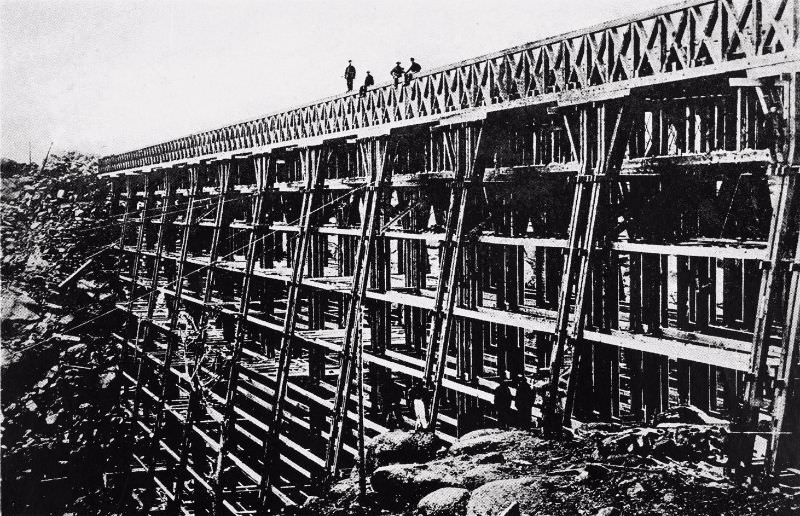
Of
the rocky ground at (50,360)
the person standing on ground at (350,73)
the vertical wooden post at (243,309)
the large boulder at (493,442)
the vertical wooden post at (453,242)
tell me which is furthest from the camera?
the person standing on ground at (350,73)

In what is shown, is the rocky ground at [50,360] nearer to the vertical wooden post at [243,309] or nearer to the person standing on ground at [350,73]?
the vertical wooden post at [243,309]

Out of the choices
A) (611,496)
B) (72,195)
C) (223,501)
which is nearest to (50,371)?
(223,501)

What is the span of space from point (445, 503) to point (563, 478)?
1080 millimetres

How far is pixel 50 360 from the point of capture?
17.8 meters

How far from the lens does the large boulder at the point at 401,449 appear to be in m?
7.94

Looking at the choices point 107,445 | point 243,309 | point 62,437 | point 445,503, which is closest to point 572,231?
point 445,503

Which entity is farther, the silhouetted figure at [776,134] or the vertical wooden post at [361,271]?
the vertical wooden post at [361,271]

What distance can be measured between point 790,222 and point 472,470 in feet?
12.0

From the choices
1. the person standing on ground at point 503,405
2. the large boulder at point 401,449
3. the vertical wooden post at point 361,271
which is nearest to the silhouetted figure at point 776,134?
the person standing on ground at point 503,405

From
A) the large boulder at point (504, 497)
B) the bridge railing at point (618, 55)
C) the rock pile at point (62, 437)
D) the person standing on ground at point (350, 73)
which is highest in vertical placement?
the person standing on ground at point (350, 73)

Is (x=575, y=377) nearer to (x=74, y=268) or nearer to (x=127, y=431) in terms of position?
(x=127, y=431)

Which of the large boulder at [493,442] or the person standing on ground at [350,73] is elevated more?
the person standing on ground at [350,73]

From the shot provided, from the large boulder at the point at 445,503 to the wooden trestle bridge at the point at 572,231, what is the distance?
6.00 feet

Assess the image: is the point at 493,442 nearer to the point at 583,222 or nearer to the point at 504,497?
the point at 504,497
